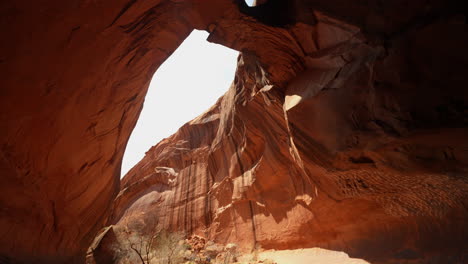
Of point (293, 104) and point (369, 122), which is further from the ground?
point (293, 104)

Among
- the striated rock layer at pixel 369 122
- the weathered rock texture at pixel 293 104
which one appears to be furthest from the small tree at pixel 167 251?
the weathered rock texture at pixel 293 104

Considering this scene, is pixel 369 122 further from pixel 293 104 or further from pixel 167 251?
pixel 167 251

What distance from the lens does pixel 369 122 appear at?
486cm

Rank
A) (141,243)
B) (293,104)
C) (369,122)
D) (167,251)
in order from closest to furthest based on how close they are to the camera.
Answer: (369,122), (293,104), (141,243), (167,251)

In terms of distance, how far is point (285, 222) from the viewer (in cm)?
1099

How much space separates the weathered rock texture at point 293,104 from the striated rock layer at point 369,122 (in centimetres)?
2

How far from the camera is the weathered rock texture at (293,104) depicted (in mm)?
3893

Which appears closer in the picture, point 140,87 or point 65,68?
point 65,68

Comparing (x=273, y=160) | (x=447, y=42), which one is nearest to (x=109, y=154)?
(x=447, y=42)

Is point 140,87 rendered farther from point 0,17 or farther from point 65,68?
point 0,17

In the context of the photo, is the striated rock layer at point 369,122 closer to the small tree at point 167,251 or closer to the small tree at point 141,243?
the small tree at point 167,251

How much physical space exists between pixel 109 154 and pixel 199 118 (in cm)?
1364

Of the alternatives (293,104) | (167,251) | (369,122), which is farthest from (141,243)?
(369,122)

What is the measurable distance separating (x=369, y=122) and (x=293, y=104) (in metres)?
1.47
